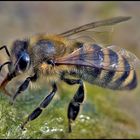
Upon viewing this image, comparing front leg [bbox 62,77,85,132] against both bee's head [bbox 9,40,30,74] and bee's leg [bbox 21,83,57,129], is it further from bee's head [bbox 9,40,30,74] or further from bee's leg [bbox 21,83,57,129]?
bee's head [bbox 9,40,30,74]

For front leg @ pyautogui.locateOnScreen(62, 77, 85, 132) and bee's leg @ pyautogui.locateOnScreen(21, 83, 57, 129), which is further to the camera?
front leg @ pyautogui.locateOnScreen(62, 77, 85, 132)

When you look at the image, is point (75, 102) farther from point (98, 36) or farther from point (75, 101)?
point (98, 36)

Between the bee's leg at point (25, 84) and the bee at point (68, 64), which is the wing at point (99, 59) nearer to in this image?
the bee at point (68, 64)

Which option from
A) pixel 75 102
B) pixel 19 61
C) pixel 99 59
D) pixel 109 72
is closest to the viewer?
pixel 19 61

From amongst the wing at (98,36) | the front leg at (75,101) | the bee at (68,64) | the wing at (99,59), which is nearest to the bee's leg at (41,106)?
the bee at (68,64)

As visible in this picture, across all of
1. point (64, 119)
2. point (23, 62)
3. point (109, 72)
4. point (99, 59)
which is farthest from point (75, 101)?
point (23, 62)

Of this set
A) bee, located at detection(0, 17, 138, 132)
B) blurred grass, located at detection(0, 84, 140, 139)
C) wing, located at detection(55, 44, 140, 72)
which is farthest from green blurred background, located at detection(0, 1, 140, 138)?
wing, located at detection(55, 44, 140, 72)
